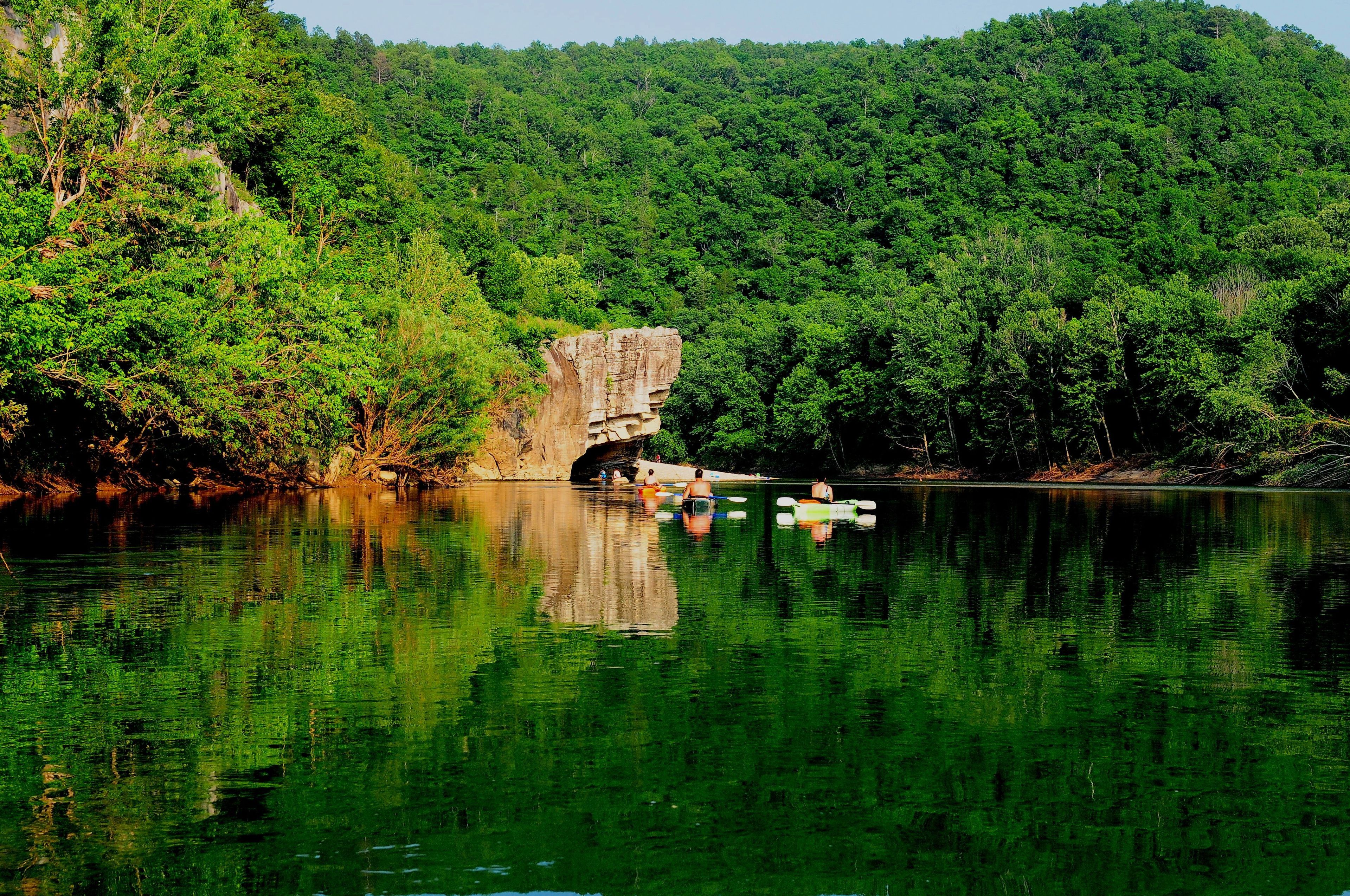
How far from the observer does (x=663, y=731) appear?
29.6 ft

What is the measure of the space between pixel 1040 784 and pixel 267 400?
31835 mm

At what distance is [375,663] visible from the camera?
11.3 metres

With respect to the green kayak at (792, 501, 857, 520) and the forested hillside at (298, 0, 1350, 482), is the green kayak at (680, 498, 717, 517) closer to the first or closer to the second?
the green kayak at (792, 501, 857, 520)

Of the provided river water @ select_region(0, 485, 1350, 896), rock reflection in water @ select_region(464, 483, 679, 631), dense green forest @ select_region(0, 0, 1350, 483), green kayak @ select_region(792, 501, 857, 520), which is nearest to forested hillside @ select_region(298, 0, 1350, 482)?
dense green forest @ select_region(0, 0, 1350, 483)

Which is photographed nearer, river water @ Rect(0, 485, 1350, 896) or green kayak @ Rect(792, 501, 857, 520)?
river water @ Rect(0, 485, 1350, 896)

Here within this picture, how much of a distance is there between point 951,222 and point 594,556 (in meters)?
109

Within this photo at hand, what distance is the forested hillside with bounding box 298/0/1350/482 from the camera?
75250 mm

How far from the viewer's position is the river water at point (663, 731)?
6.43 metres

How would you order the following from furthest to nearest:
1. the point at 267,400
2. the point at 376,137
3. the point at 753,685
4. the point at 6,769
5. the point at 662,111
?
the point at 662,111
the point at 376,137
the point at 267,400
the point at 753,685
the point at 6,769

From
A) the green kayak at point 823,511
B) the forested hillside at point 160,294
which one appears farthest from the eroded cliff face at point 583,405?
the green kayak at point 823,511

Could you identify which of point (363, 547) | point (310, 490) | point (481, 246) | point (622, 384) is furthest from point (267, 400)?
point (481, 246)

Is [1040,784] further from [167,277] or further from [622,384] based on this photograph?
[622,384]

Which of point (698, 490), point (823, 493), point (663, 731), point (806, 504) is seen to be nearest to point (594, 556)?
point (806, 504)

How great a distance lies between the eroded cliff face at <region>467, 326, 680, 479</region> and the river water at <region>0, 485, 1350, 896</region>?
5163 centimetres
